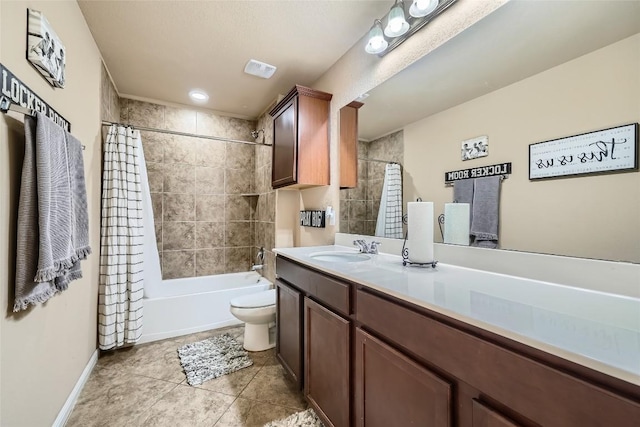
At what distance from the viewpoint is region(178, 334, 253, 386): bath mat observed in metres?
1.89

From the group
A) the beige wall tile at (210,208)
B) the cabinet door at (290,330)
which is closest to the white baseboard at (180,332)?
the cabinet door at (290,330)

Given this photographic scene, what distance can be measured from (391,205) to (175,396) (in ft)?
6.01

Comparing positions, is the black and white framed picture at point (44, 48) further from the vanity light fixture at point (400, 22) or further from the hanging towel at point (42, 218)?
the vanity light fixture at point (400, 22)

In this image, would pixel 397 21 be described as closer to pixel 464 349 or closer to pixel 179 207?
pixel 464 349

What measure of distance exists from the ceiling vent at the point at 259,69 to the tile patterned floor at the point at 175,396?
2375 millimetres

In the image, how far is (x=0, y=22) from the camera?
Result: 3.02ft

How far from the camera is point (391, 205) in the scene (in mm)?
1702

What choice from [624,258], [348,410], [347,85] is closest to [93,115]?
[347,85]

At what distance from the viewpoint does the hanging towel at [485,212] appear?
115 cm

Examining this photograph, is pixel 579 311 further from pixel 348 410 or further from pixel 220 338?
pixel 220 338

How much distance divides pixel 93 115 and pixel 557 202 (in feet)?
9.23

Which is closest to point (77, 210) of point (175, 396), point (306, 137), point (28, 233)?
point (28, 233)

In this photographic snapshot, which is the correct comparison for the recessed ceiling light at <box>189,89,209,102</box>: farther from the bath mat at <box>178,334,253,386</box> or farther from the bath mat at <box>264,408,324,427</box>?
the bath mat at <box>264,408,324,427</box>

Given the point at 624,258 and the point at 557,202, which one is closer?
the point at 624,258
